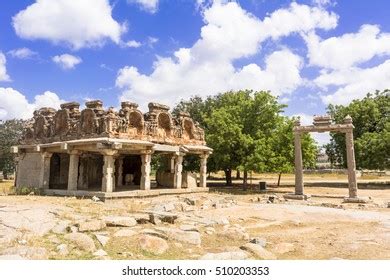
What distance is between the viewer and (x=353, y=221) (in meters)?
13.0

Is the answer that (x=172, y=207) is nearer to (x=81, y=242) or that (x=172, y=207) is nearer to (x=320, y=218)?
(x=320, y=218)

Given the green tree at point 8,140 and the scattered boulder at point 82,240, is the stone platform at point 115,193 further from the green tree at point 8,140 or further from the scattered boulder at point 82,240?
the green tree at point 8,140

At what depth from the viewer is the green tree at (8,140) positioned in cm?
4544

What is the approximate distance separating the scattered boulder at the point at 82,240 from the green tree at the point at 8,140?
41125 millimetres

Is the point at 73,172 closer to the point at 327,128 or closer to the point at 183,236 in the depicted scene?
the point at 183,236

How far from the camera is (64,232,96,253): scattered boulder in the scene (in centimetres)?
802

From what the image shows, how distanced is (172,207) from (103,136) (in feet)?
19.1

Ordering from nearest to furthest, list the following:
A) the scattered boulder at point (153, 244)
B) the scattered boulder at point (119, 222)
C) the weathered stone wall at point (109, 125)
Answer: the scattered boulder at point (153, 244), the scattered boulder at point (119, 222), the weathered stone wall at point (109, 125)

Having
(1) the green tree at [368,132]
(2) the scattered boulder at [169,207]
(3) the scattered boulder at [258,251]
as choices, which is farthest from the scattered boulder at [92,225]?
(1) the green tree at [368,132]

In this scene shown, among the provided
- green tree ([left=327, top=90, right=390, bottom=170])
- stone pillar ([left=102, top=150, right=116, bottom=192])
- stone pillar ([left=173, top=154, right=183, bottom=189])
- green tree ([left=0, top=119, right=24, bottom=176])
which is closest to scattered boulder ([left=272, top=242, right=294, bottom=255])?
stone pillar ([left=102, top=150, right=116, bottom=192])

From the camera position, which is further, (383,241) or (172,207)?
(172,207)

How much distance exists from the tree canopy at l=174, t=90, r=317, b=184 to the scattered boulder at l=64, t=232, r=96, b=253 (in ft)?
59.0

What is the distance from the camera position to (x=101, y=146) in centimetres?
1762
